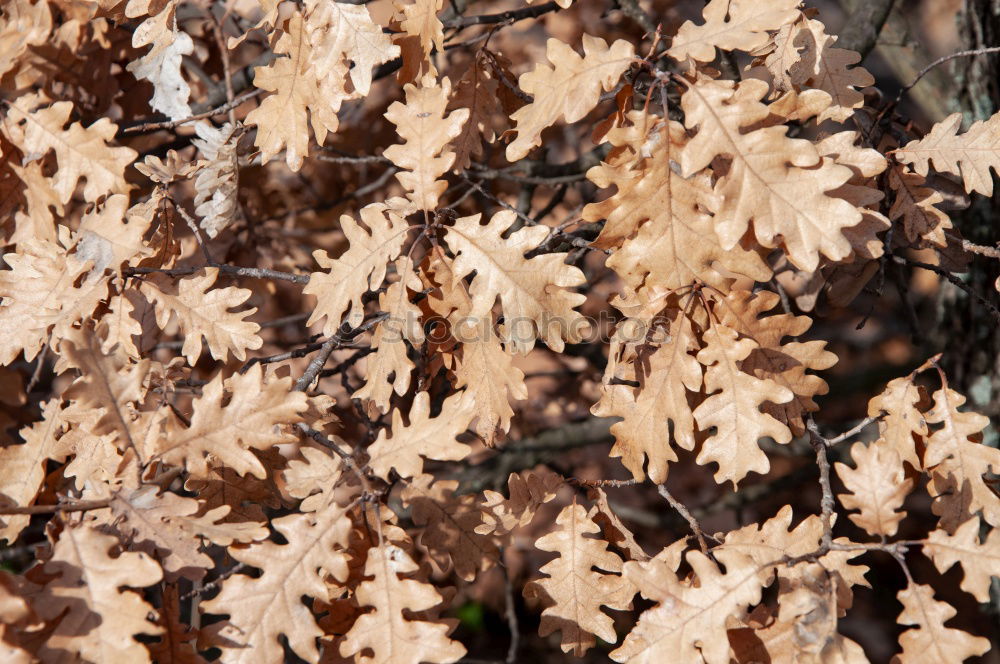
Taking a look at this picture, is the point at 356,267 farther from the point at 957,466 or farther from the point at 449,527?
the point at 957,466

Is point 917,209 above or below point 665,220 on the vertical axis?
below

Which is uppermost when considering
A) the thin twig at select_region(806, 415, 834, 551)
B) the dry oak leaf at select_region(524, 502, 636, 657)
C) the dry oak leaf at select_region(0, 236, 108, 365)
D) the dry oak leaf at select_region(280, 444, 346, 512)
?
the dry oak leaf at select_region(0, 236, 108, 365)

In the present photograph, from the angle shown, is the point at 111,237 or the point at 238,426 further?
the point at 111,237

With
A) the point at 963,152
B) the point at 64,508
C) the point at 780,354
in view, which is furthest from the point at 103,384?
the point at 963,152

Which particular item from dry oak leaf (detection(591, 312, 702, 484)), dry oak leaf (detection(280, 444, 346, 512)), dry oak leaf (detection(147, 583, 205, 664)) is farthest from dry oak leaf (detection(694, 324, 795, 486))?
dry oak leaf (detection(147, 583, 205, 664))

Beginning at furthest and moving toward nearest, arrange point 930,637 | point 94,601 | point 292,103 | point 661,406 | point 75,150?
point 75,150 → point 292,103 → point 661,406 → point 930,637 → point 94,601

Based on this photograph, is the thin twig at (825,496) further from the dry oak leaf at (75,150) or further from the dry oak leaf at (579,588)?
the dry oak leaf at (75,150)

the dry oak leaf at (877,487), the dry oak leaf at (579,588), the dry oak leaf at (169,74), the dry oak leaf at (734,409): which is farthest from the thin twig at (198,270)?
the dry oak leaf at (877,487)

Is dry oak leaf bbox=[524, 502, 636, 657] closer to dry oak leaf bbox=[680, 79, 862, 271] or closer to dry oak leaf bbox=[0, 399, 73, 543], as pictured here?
dry oak leaf bbox=[680, 79, 862, 271]
